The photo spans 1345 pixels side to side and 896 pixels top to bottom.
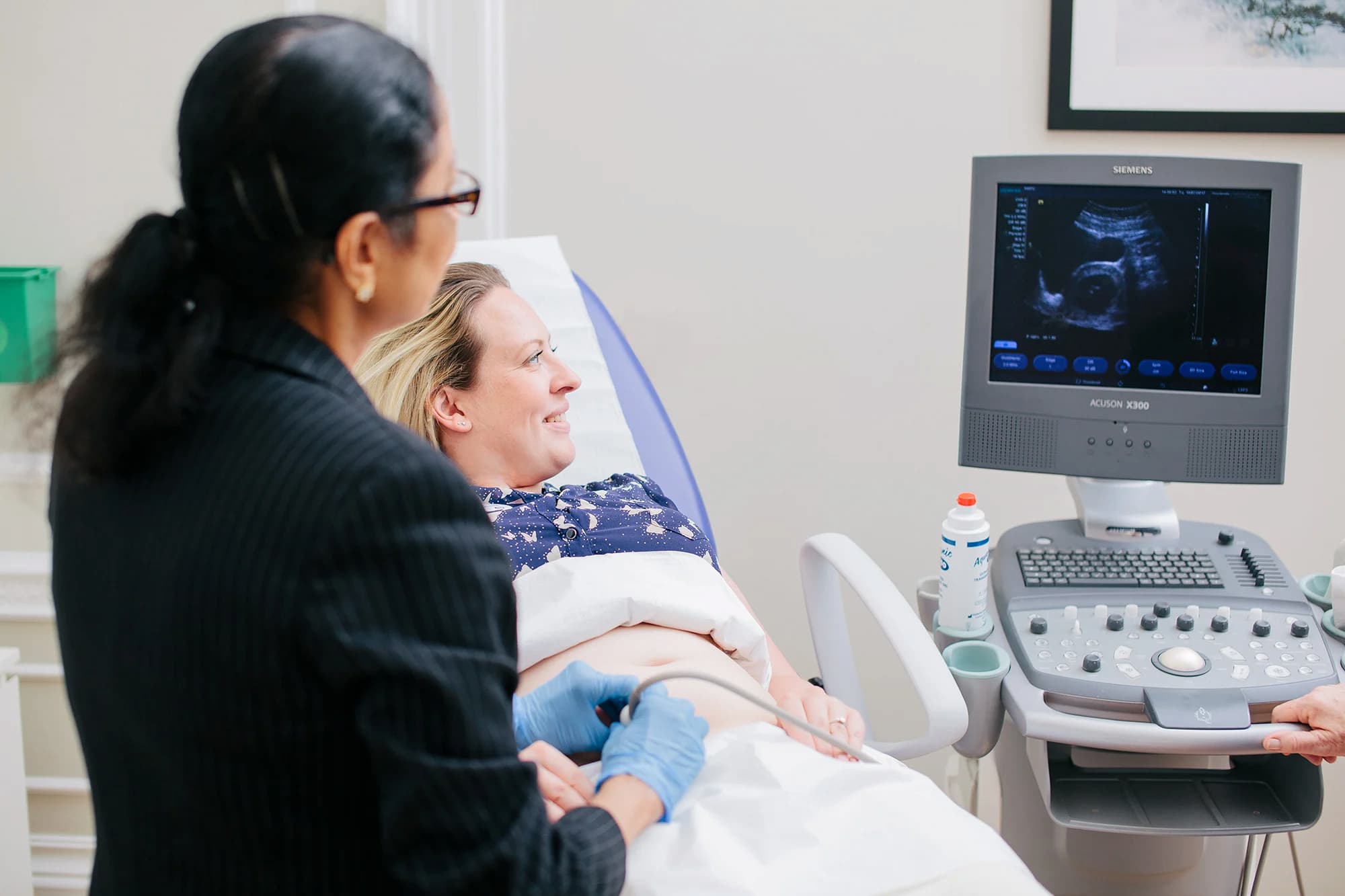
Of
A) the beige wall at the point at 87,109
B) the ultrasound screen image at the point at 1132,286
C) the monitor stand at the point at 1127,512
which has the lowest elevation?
the monitor stand at the point at 1127,512

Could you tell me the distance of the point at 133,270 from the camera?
29.3 inches

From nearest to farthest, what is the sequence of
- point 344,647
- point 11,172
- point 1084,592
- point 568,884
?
1. point 344,647
2. point 568,884
3. point 1084,592
4. point 11,172

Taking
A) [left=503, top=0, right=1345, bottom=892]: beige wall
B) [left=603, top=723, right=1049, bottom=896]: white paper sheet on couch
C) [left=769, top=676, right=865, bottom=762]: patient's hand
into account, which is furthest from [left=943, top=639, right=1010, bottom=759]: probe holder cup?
[left=503, top=0, right=1345, bottom=892]: beige wall

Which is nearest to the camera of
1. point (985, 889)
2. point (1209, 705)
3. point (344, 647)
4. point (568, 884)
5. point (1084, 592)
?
point (344, 647)

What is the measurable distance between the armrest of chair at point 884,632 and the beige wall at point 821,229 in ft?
1.94

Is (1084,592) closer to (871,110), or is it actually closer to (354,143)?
(871,110)

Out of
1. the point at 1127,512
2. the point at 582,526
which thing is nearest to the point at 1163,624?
the point at 1127,512

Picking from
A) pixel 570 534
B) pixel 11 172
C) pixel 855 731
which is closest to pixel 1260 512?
pixel 855 731

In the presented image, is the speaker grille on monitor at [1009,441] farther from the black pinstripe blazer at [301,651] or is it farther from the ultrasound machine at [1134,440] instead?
the black pinstripe blazer at [301,651]

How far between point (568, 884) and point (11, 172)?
1975 mm

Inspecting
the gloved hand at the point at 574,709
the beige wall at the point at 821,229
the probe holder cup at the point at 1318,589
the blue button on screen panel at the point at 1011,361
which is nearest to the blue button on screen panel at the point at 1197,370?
the blue button on screen panel at the point at 1011,361

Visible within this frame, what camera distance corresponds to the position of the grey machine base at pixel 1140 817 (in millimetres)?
1459

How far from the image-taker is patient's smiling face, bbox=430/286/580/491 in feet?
5.36

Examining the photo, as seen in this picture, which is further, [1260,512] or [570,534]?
[1260,512]
